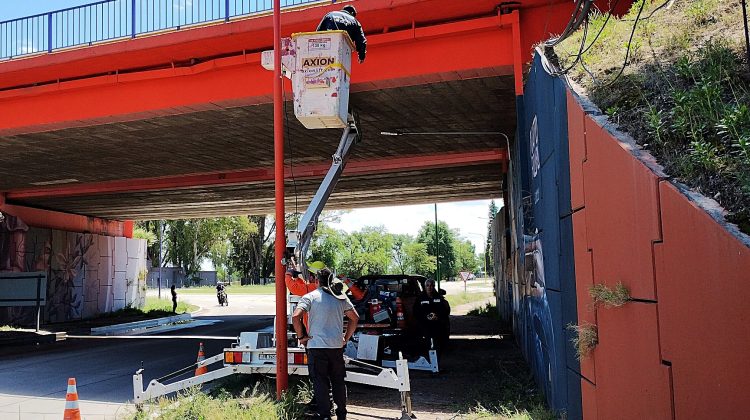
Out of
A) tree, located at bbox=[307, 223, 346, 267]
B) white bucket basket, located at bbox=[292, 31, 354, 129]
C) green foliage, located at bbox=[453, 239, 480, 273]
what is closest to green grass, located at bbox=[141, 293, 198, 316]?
tree, located at bbox=[307, 223, 346, 267]

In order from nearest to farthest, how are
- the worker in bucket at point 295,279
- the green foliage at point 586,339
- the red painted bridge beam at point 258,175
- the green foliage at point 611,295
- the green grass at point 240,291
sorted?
the green foliage at point 611,295 < the green foliage at point 586,339 < the worker in bucket at point 295,279 < the red painted bridge beam at point 258,175 < the green grass at point 240,291

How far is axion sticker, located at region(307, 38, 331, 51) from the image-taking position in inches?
359

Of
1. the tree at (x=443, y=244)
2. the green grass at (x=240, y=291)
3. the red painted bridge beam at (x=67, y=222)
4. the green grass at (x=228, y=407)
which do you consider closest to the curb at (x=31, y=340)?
the red painted bridge beam at (x=67, y=222)

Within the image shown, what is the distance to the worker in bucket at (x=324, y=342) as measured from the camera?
Answer: 700cm

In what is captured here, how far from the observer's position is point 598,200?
4703 millimetres

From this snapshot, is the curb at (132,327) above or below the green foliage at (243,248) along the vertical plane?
below

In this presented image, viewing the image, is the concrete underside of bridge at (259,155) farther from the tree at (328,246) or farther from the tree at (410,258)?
the tree at (410,258)

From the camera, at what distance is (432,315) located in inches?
523

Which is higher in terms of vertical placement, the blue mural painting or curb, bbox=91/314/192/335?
the blue mural painting

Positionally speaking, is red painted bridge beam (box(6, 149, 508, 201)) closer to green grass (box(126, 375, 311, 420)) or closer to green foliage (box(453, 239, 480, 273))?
green grass (box(126, 375, 311, 420))

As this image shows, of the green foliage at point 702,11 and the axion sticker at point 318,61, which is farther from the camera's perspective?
the axion sticker at point 318,61

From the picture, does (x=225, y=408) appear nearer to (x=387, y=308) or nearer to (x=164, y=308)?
(x=387, y=308)

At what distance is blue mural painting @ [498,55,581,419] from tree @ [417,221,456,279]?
293ft

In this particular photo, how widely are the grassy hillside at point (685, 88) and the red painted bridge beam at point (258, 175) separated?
10962 mm
